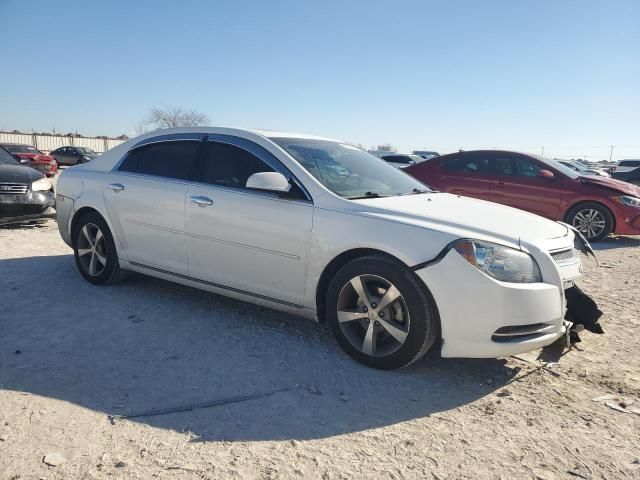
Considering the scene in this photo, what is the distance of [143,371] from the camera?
10.4ft

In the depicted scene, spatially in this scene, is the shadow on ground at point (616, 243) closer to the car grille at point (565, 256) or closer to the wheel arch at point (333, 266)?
the car grille at point (565, 256)

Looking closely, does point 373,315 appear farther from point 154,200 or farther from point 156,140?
point 156,140

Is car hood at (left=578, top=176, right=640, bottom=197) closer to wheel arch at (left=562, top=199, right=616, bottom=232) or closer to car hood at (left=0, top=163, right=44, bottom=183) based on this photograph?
wheel arch at (left=562, top=199, right=616, bottom=232)

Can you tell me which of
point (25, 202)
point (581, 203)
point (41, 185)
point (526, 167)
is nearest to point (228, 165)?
point (25, 202)

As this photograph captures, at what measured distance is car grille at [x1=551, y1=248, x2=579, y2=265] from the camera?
10.4 feet

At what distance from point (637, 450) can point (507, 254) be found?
1181 millimetres

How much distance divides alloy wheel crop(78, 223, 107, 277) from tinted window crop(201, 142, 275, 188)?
1.50 metres

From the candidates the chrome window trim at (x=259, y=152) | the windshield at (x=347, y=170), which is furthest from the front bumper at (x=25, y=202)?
the windshield at (x=347, y=170)

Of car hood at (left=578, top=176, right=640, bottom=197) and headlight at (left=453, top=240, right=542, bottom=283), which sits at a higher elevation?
car hood at (left=578, top=176, right=640, bottom=197)

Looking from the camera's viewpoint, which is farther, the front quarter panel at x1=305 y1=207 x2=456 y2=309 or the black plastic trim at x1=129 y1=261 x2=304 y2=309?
the black plastic trim at x1=129 y1=261 x2=304 y2=309

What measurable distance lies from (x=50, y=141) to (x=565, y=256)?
175 feet

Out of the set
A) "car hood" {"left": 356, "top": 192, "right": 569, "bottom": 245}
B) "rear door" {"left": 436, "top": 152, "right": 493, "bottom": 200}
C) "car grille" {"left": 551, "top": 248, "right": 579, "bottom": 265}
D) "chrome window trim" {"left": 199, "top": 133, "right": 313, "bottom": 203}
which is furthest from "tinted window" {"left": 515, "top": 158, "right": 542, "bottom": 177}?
"chrome window trim" {"left": 199, "top": 133, "right": 313, "bottom": 203}

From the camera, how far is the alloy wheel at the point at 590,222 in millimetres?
8398

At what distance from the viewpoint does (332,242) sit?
337cm
